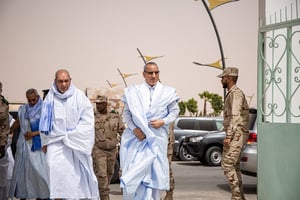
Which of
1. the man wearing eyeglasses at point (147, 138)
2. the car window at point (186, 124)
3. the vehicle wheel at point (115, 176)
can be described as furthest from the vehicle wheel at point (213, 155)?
the man wearing eyeglasses at point (147, 138)

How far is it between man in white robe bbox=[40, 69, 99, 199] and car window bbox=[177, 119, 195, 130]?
14192 millimetres

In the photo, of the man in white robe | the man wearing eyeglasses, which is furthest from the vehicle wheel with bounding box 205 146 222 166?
the man wearing eyeglasses

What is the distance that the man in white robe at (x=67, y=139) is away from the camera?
921 centimetres

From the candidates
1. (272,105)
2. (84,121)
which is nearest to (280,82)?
(272,105)

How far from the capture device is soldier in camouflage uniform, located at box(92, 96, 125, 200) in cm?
1141

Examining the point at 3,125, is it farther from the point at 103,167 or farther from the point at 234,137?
the point at 234,137

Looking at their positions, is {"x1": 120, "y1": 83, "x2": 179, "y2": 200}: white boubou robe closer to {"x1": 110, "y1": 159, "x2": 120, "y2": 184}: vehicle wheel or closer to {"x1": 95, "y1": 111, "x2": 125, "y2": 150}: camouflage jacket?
{"x1": 95, "y1": 111, "x2": 125, "y2": 150}: camouflage jacket

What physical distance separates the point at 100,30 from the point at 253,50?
698 cm

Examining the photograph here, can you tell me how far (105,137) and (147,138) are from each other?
2573 mm

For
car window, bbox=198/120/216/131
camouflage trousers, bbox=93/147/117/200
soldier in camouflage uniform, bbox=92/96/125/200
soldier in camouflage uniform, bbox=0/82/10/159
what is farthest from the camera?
car window, bbox=198/120/216/131

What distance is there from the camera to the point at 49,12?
96.5ft

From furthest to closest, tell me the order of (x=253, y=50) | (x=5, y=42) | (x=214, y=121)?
(x=253, y=50), (x=5, y=42), (x=214, y=121)

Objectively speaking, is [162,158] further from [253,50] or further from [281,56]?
[253,50]

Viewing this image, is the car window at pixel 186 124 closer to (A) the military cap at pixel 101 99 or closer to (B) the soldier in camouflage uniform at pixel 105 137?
(B) the soldier in camouflage uniform at pixel 105 137
